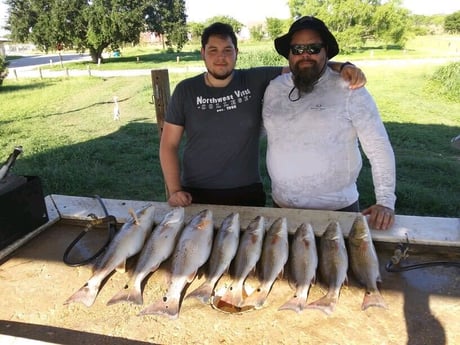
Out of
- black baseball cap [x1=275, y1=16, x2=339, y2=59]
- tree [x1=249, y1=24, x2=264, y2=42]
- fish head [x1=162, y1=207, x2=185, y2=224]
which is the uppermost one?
tree [x1=249, y1=24, x2=264, y2=42]

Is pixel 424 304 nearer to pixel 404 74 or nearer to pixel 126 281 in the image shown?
pixel 126 281

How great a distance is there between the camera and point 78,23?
1337 inches

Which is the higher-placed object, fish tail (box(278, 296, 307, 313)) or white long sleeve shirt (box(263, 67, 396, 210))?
white long sleeve shirt (box(263, 67, 396, 210))

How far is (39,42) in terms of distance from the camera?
115ft

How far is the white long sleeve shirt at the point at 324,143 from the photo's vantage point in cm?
246

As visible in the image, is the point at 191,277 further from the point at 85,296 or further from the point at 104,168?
the point at 104,168

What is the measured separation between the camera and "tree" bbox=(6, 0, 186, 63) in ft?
110

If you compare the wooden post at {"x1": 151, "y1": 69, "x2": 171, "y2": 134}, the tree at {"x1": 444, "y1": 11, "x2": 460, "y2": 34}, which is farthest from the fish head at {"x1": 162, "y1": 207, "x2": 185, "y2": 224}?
the tree at {"x1": 444, "y1": 11, "x2": 460, "y2": 34}

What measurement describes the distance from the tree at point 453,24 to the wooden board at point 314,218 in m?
80.2

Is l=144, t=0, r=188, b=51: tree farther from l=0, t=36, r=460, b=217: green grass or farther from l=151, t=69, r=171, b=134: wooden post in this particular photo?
l=151, t=69, r=171, b=134: wooden post

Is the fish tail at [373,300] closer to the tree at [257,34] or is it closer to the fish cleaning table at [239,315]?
the fish cleaning table at [239,315]

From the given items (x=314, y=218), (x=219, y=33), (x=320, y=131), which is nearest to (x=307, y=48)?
(x=320, y=131)

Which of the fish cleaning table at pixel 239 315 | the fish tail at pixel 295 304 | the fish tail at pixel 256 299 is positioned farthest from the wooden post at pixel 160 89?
the fish tail at pixel 295 304

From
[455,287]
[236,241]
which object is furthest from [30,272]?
[455,287]
